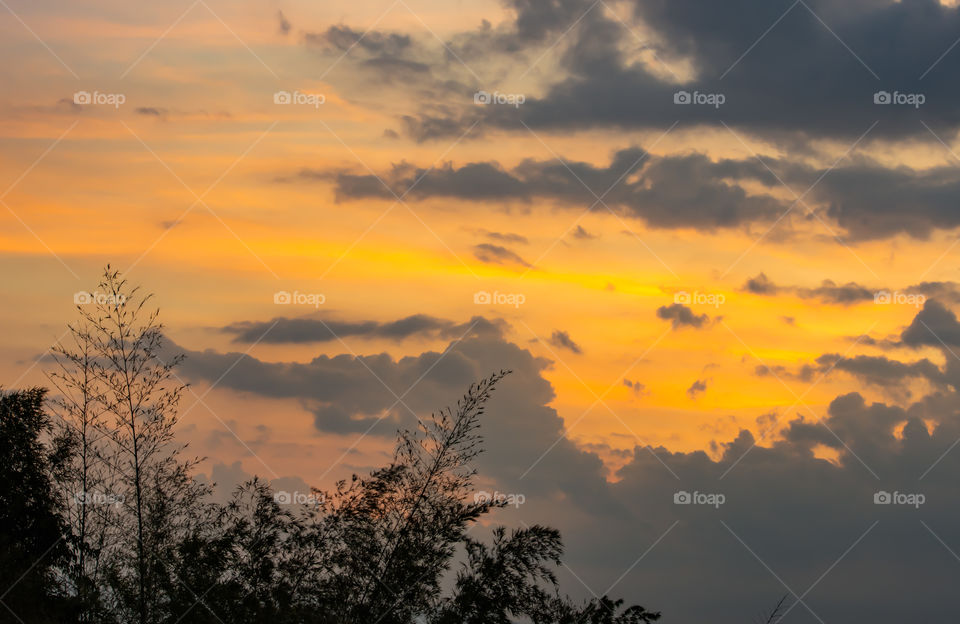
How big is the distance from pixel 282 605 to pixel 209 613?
1.33 metres

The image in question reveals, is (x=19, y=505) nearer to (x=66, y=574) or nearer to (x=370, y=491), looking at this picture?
(x=66, y=574)

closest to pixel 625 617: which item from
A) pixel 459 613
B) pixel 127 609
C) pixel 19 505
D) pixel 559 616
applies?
pixel 559 616

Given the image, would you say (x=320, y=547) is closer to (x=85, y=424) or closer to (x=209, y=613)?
(x=209, y=613)

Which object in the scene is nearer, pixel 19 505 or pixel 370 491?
pixel 370 491

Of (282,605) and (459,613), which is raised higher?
(459,613)

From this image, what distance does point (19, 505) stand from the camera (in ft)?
76.0

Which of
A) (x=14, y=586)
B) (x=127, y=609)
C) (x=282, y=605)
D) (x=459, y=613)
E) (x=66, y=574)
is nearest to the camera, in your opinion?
(x=459, y=613)

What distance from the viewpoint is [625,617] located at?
13805 mm

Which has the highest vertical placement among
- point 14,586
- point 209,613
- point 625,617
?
point 625,617

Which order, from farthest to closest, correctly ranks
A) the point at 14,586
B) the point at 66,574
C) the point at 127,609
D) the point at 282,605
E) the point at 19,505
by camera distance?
the point at 19,505 < the point at 66,574 < the point at 14,586 < the point at 127,609 < the point at 282,605

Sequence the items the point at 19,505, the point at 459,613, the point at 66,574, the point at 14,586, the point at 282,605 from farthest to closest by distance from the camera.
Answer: the point at 19,505, the point at 66,574, the point at 14,586, the point at 282,605, the point at 459,613

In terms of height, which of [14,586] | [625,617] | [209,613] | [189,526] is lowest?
[14,586]

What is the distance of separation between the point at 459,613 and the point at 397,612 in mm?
903

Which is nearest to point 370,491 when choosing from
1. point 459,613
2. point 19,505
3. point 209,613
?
point 459,613
